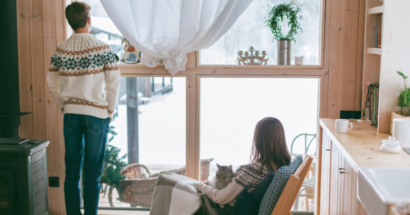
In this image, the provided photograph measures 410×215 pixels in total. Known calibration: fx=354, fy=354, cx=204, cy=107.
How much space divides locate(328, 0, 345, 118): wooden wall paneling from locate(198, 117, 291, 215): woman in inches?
32.1

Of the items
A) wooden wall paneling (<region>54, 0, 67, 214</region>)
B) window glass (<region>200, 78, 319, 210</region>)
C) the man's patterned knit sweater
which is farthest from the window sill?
the man's patterned knit sweater

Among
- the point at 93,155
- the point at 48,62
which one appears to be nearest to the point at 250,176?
the point at 93,155

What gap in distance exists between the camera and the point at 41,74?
8.77ft

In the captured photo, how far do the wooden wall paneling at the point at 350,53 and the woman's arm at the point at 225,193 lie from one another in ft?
3.77

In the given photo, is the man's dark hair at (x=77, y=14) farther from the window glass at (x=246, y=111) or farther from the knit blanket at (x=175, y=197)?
the knit blanket at (x=175, y=197)

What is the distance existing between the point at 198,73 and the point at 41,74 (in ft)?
3.90

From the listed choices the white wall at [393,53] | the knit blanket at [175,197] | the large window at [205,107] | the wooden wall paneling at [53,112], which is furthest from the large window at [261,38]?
the wooden wall paneling at [53,112]

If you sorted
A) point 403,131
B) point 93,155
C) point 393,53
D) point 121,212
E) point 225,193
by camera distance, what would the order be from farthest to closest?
point 121,212
point 93,155
point 393,53
point 225,193
point 403,131

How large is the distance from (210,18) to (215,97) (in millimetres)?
595

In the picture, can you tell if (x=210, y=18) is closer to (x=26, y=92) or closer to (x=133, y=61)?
(x=133, y=61)

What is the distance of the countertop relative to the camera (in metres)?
1.42

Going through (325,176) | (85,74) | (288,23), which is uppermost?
(288,23)

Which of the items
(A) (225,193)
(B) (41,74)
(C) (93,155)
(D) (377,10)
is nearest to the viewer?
(A) (225,193)

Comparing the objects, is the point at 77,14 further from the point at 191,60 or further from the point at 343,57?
the point at 343,57
